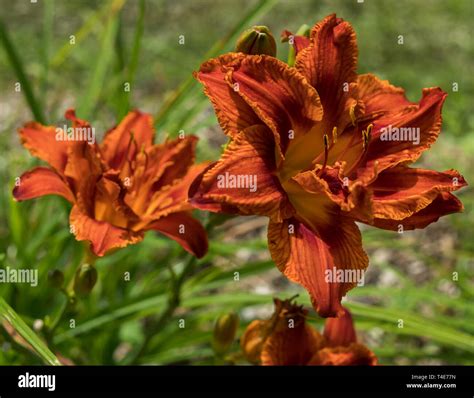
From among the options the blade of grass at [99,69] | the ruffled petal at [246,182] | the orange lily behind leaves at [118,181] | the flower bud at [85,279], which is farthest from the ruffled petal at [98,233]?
the blade of grass at [99,69]

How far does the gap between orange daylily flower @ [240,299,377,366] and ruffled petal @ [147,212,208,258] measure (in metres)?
0.17

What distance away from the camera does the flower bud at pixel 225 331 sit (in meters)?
1.41

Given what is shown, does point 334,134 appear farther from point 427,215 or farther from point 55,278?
point 55,278

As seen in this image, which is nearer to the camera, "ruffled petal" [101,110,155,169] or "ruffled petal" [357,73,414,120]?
"ruffled petal" [357,73,414,120]

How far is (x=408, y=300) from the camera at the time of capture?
2.25 meters

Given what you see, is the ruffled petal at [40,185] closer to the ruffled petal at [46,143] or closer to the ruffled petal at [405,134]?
the ruffled petal at [46,143]

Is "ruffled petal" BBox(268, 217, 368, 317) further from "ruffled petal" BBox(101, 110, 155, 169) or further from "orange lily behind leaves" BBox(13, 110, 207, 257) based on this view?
"ruffled petal" BBox(101, 110, 155, 169)

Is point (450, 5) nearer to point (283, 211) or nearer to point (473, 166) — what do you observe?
point (473, 166)

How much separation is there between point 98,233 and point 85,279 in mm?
150

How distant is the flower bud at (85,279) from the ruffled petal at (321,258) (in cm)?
40

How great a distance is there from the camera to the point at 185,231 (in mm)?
1237

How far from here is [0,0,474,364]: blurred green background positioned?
181cm

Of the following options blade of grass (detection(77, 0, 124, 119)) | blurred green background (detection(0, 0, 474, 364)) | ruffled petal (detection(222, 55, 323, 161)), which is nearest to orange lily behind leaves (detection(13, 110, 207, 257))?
blurred green background (detection(0, 0, 474, 364))
